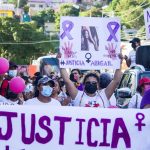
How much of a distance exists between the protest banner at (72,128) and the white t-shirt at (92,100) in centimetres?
118

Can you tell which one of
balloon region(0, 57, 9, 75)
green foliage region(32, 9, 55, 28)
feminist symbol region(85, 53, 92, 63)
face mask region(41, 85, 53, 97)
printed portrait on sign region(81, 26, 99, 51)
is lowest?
green foliage region(32, 9, 55, 28)

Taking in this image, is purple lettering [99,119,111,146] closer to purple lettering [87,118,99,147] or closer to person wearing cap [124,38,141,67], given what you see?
purple lettering [87,118,99,147]

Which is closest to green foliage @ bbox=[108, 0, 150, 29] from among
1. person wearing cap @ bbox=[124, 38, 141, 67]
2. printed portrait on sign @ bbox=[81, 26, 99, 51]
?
person wearing cap @ bbox=[124, 38, 141, 67]

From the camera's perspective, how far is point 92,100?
7445mm

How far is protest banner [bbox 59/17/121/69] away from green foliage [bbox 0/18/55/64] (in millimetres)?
44705

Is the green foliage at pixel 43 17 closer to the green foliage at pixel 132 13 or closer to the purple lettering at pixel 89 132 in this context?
the green foliage at pixel 132 13

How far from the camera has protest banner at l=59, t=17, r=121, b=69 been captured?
26.8ft

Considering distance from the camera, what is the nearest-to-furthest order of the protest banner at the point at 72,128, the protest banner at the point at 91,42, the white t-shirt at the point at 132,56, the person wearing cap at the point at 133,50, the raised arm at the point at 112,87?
the protest banner at the point at 72,128, the raised arm at the point at 112,87, the protest banner at the point at 91,42, the person wearing cap at the point at 133,50, the white t-shirt at the point at 132,56

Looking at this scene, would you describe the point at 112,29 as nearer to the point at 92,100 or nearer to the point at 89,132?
the point at 92,100

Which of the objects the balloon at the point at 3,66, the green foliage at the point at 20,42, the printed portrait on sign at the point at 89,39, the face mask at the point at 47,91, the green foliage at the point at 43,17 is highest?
the printed portrait on sign at the point at 89,39

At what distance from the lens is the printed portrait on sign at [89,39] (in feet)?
27.2

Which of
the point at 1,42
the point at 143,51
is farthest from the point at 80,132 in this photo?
the point at 1,42

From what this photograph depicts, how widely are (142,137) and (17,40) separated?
49389mm

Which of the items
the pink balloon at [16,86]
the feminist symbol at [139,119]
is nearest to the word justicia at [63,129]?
the feminist symbol at [139,119]
